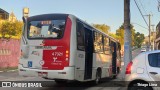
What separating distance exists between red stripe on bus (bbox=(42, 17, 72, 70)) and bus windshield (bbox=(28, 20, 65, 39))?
0.74ft

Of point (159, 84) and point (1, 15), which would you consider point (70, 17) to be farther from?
point (1, 15)

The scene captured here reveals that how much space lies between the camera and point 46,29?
14133mm

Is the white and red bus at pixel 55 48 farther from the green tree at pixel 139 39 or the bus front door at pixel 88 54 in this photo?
the green tree at pixel 139 39

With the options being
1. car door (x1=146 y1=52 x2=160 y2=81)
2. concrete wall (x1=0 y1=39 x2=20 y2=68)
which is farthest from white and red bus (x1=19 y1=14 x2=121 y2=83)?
concrete wall (x1=0 y1=39 x2=20 y2=68)

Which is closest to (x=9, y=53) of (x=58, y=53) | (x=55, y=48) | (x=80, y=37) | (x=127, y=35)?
(x=127, y=35)

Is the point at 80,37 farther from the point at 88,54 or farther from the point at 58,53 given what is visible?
the point at 88,54

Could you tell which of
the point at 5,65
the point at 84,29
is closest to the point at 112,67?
the point at 84,29

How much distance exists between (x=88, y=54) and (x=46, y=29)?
8.30 feet

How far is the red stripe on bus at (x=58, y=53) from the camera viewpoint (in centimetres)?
1348

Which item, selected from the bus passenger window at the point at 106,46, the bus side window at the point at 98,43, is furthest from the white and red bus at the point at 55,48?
the bus passenger window at the point at 106,46

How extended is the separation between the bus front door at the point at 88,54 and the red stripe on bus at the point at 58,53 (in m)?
1.87

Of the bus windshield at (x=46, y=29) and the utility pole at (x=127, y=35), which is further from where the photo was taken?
the utility pole at (x=127, y=35)

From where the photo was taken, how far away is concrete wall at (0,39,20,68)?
3183 centimetres

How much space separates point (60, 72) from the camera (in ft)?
43.9
